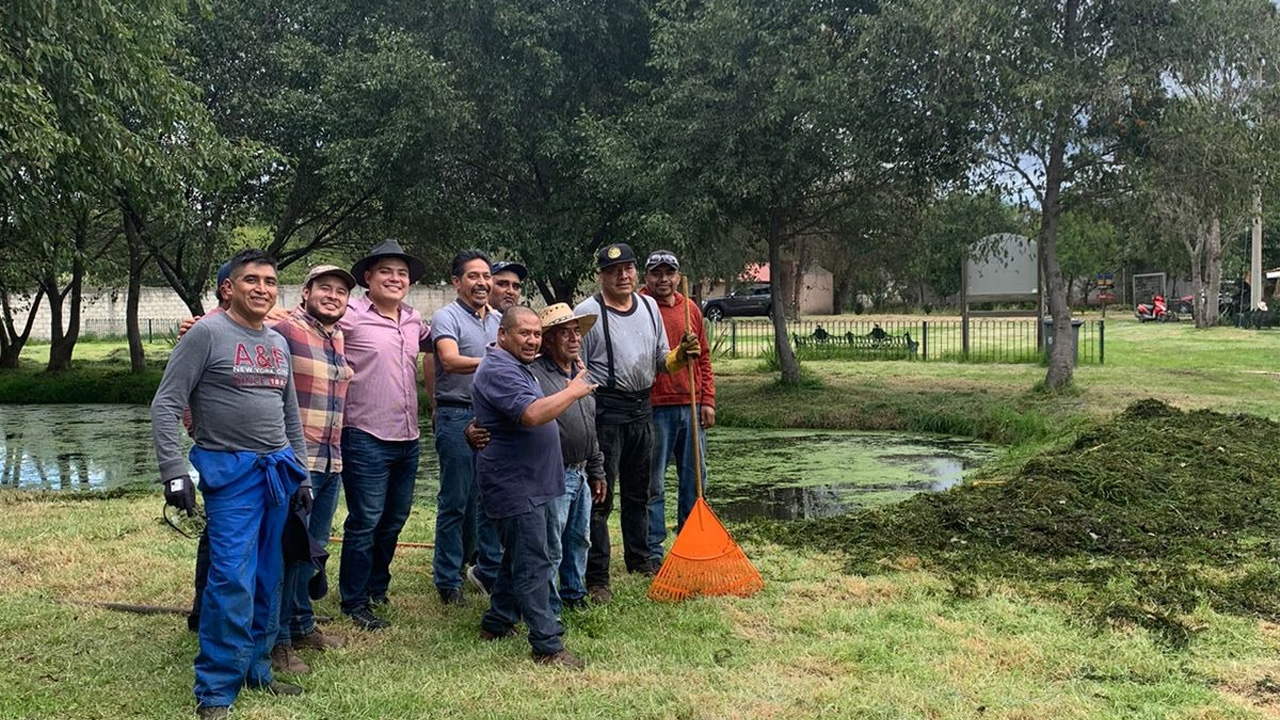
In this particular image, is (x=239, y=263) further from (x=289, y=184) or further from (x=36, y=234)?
(x=289, y=184)

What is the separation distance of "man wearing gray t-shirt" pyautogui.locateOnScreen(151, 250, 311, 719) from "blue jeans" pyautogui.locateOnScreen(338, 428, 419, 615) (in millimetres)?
787

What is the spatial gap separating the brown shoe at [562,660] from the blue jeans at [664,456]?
4.73 ft

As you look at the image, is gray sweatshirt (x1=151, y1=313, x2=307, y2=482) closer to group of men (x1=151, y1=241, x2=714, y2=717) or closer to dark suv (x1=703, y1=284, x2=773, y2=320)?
group of men (x1=151, y1=241, x2=714, y2=717)

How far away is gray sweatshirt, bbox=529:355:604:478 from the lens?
4.22 meters

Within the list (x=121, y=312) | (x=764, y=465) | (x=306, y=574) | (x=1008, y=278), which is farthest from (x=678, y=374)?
(x=121, y=312)

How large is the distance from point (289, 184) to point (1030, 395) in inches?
456

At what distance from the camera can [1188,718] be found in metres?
3.40

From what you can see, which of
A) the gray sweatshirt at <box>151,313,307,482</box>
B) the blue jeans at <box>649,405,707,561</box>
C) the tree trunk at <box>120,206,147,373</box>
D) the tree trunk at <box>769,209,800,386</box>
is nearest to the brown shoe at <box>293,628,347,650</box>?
the gray sweatshirt at <box>151,313,307,482</box>

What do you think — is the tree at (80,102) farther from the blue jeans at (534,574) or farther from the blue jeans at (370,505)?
the blue jeans at (534,574)

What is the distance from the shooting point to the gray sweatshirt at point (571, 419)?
4223mm

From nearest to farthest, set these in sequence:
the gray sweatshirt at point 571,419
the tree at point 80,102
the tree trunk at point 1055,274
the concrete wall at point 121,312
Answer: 1. the gray sweatshirt at point 571,419
2. the tree at point 80,102
3. the tree trunk at point 1055,274
4. the concrete wall at point 121,312

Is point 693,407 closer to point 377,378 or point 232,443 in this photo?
point 377,378

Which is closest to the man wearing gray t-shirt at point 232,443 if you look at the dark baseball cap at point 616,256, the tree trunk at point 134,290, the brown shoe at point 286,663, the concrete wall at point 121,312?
the brown shoe at point 286,663

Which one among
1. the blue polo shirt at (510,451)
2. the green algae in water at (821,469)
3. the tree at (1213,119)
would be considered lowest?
the green algae in water at (821,469)
